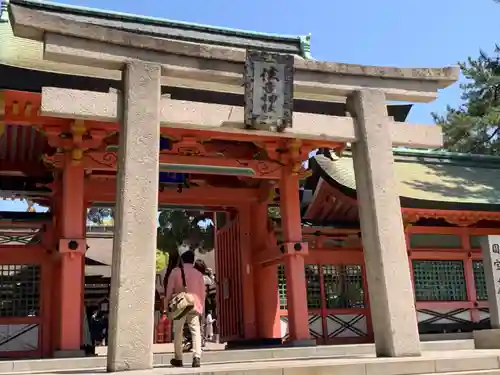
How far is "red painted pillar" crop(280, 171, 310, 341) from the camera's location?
34.2 feet

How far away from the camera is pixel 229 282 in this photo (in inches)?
523

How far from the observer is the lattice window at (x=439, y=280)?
1312 cm

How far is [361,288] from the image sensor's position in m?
13.1

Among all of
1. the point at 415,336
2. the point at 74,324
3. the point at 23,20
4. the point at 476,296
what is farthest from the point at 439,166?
the point at 23,20

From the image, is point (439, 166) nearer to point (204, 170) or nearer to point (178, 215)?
point (204, 170)

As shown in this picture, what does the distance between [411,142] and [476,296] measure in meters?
6.92

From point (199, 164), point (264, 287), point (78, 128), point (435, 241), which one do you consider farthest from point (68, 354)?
point (435, 241)

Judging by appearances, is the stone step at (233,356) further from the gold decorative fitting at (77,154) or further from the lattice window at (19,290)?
the gold decorative fitting at (77,154)

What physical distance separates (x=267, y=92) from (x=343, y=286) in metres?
6.81

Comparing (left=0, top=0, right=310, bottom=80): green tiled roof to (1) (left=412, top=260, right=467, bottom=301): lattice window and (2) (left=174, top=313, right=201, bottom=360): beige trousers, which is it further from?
(2) (left=174, top=313, right=201, bottom=360): beige trousers

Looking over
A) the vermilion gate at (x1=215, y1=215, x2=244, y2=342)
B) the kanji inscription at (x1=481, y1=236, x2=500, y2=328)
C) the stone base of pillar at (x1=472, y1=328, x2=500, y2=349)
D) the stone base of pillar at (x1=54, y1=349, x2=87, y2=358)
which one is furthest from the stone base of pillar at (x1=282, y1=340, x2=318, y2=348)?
the stone base of pillar at (x1=54, y1=349, x2=87, y2=358)

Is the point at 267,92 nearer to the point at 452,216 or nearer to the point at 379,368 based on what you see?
the point at 379,368

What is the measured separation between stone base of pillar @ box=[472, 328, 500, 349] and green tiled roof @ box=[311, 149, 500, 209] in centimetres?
386

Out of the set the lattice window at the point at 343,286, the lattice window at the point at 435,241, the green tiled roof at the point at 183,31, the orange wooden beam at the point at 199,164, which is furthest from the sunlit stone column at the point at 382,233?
the lattice window at the point at 435,241
